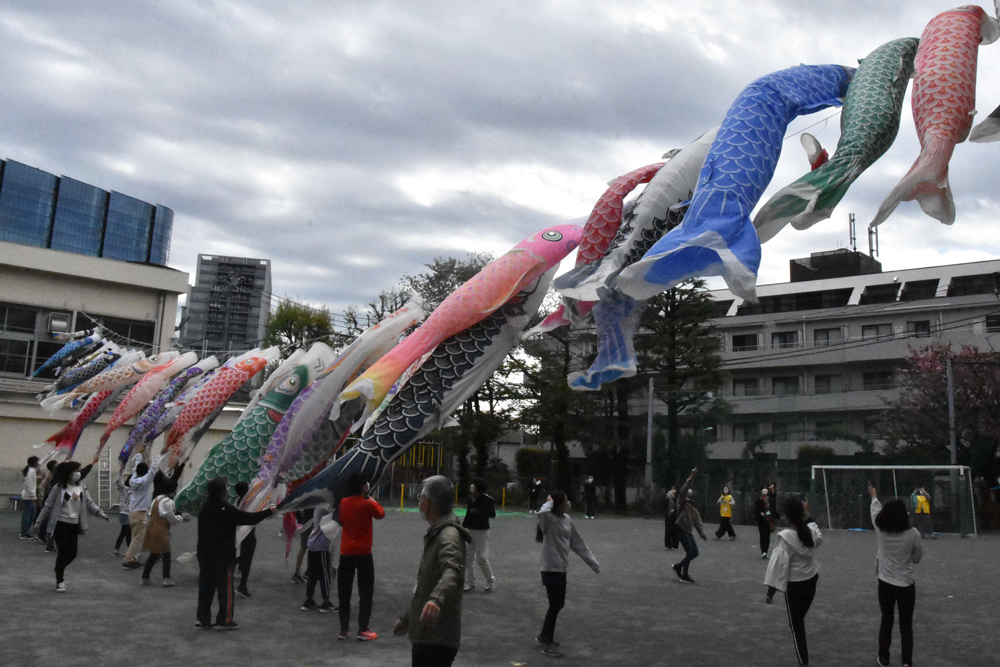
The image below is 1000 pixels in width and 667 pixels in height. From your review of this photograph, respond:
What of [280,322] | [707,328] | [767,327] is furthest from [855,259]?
[280,322]

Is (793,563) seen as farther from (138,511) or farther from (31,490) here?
(31,490)

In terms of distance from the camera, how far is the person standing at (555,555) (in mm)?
7527

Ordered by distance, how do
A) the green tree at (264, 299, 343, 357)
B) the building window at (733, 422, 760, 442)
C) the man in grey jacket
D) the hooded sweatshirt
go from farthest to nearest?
the green tree at (264, 299, 343, 357), the building window at (733, 422, 760, 442), the hooded sweatshirt, the man in grey jacket

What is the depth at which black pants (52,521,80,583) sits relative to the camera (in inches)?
373

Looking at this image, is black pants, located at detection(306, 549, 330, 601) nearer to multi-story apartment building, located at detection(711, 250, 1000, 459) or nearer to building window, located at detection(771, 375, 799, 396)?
multi-story apartment building, located at detection(711, 250, 1000, 459)

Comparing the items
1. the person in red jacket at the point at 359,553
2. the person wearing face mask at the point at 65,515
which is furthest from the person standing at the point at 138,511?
the person in red jacket at the point at 359,553

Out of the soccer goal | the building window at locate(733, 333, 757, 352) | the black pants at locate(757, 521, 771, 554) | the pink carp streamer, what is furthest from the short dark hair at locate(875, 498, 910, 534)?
the building window at locate(733, 333, 757, 352)

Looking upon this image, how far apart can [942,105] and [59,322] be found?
27.0 m

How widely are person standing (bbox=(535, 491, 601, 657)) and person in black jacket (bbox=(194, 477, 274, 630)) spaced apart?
2775 millimetres

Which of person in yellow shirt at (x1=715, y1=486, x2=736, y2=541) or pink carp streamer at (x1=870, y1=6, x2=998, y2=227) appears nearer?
pink carp streamer at (x1=870, y1=6, x2=998, y2=227)

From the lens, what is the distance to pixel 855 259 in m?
45.7

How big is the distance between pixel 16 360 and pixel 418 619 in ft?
86.9

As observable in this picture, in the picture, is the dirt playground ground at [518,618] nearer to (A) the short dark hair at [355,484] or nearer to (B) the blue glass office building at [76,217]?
(A) the short dark hair at [355,484]

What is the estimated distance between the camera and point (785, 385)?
134 feet
